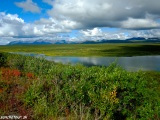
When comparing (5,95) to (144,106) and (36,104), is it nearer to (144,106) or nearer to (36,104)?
(36,104)

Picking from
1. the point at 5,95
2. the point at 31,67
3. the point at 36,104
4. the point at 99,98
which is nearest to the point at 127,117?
the point at 99,98

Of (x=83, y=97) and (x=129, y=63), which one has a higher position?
(x=83, y=97)

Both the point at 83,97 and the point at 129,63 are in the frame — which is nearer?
the point at 83,97

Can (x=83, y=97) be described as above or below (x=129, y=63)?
above

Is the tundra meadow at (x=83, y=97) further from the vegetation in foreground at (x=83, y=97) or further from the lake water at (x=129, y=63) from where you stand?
the lake water at (x=129, y=63)

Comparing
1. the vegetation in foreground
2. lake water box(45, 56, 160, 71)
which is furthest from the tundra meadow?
lake water box(45, 56, 160, 71)

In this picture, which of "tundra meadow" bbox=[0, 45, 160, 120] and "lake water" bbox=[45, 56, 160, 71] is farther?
"lake water" bbox=[45, 56, 160, 71]

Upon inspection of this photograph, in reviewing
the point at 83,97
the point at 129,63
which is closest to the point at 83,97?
the point at 83,97

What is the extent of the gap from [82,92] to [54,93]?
1404mm

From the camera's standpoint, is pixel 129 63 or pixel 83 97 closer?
pixel 83 97

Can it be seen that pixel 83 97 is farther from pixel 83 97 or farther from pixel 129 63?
pixel 129 63

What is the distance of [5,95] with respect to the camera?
10789mm

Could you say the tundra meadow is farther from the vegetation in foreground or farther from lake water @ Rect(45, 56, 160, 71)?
lake water @ Rect(45, 56, 160, 71)

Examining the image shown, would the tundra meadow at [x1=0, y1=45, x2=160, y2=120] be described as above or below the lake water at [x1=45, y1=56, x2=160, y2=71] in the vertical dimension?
above
